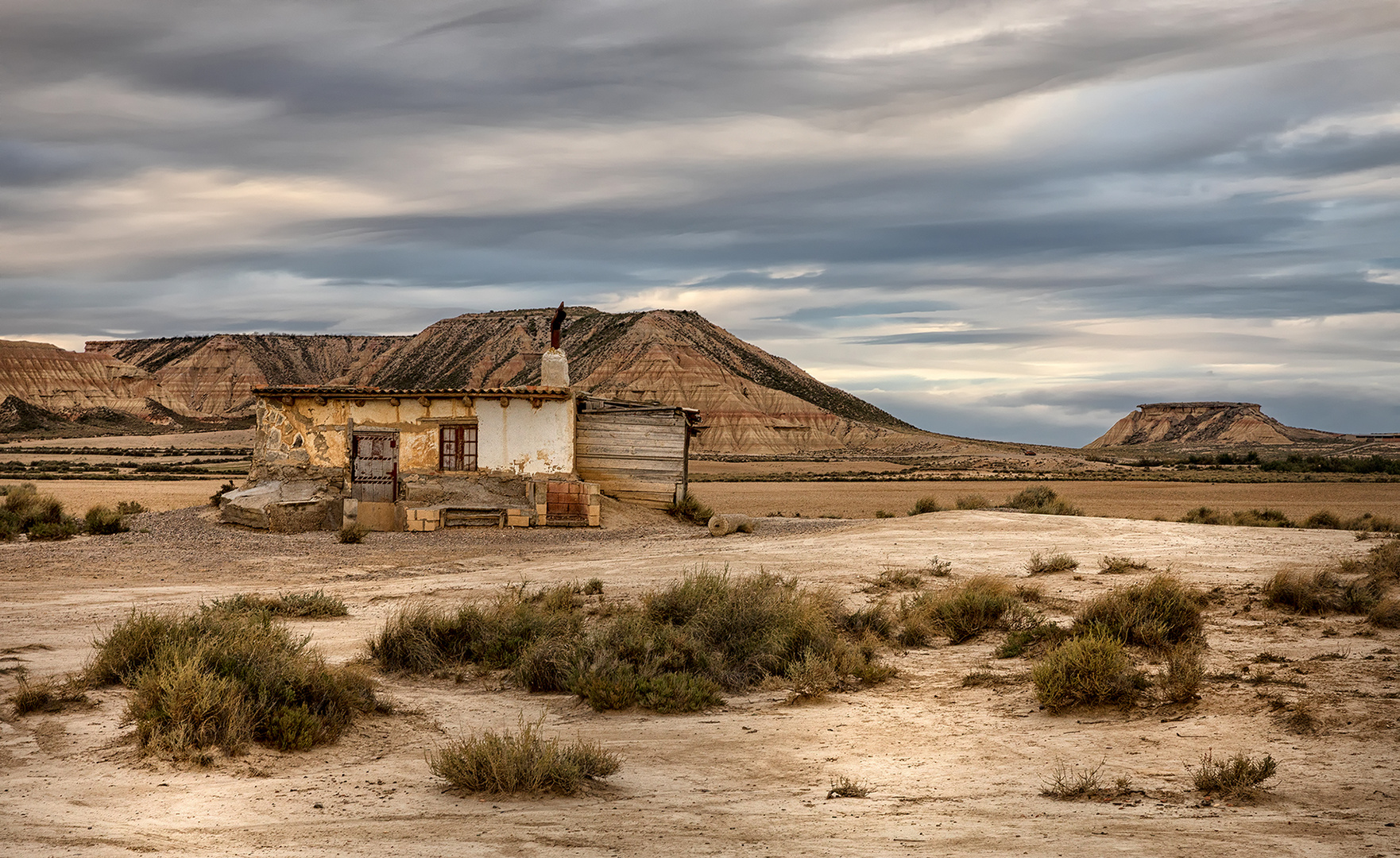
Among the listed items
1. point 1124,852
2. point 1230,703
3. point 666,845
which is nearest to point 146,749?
point 666,845

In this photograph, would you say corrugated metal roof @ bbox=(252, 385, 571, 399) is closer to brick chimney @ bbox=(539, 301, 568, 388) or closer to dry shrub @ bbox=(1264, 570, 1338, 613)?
brick chimney @ bbox=(539, 301, 568, 388)

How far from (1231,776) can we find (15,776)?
22.4ft

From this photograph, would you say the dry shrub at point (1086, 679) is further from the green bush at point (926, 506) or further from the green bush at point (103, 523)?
the green bush at point (926, 506)

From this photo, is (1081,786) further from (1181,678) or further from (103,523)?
(103,523)

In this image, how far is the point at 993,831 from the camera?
17.1ft

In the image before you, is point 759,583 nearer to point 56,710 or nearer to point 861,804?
point 861,804

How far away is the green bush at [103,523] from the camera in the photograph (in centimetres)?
2053

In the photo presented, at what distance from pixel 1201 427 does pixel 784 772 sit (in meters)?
142

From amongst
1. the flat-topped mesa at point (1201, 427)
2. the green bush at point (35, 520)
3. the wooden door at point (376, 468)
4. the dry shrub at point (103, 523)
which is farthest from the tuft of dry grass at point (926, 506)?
the flat-topped mesa at point (1201, 427)

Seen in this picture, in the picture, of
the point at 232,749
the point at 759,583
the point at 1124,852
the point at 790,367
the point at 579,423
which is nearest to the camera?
the point at 1124,852

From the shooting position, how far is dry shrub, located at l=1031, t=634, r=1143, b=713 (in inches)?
291

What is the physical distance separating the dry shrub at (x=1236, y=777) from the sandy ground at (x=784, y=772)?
0.35 ft

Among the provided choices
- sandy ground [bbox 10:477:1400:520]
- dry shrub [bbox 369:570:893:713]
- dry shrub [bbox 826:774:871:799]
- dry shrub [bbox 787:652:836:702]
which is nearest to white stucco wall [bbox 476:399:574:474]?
sandy ground [bbox 10:477:1400:520]

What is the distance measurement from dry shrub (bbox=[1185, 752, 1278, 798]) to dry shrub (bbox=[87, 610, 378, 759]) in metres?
5.30
